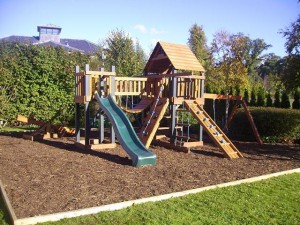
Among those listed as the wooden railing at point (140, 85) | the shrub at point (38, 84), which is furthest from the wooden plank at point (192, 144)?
the shrub at point (38, 84)

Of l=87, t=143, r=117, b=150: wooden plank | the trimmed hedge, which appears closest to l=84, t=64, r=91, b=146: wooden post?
l=87, t=143, r=117, b=150: wooden plank

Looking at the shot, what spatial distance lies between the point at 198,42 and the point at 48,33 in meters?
29.2

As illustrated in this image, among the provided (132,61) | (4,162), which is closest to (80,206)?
(4,162)

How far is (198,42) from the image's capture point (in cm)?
3656

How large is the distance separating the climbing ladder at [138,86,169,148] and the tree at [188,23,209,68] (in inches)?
1018

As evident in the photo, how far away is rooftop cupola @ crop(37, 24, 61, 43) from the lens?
2104 inches

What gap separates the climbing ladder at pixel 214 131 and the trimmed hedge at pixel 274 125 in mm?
3940

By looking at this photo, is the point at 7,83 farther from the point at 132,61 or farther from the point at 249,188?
the point at 249,188

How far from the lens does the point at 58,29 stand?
54625 millimetres

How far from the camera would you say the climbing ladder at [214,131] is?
9.31 metres

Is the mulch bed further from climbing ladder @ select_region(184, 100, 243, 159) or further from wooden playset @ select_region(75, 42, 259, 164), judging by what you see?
wooden playset @ select_region(75, 42, 259, 164)

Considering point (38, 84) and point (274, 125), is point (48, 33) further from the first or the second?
point (274, 125)

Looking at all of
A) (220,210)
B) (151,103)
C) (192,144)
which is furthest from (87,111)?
(220,210)

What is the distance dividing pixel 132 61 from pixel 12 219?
16.5 meters
